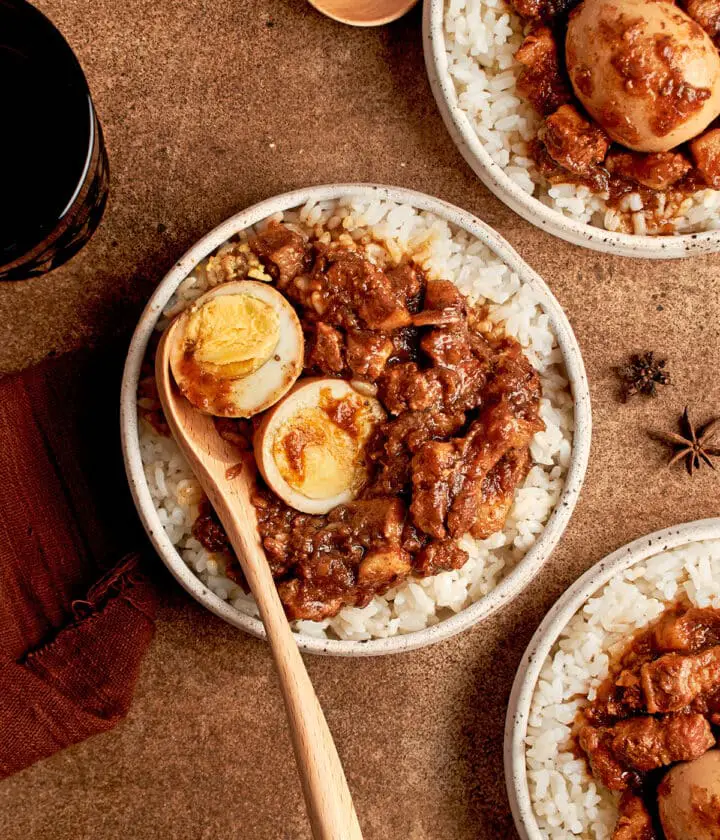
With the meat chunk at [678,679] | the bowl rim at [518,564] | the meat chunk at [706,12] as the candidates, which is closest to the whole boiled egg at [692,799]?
the meat chunk at [678,679]

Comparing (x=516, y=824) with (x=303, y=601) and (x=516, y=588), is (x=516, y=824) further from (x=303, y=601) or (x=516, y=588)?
(x=303, y=601)

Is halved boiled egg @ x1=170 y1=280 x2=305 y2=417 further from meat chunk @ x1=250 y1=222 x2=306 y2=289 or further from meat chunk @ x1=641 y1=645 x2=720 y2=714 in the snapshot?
meat chunk @ x1=641 y1=645 x2=720 y2=714

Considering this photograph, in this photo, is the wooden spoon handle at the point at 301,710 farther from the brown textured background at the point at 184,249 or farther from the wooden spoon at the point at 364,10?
the wooden spoon at the point at 364,10

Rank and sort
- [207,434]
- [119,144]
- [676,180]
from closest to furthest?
[207,434], [676,180], [119,144]

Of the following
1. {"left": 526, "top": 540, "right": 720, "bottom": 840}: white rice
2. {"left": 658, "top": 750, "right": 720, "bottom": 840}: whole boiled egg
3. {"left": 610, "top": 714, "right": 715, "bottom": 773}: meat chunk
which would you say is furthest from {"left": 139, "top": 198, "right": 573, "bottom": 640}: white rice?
{"left": 658, "top": 750, "right": 720, "bottom": 840}: whole boiled egg

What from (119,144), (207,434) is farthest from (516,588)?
(119,144)

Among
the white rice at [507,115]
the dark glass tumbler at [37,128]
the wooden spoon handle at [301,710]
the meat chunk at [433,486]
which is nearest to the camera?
the wooden spoon handle at [301,710]
